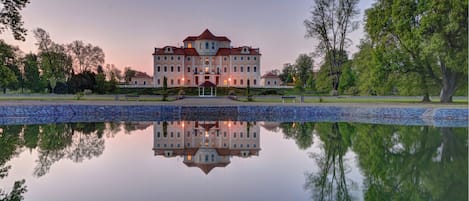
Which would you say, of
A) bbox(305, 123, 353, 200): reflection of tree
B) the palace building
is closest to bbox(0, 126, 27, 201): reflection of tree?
bbox(305, 123, 353, 200): reflection of tree

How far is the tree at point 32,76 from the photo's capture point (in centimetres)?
4356

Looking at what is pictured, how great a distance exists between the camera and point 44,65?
1788 inches

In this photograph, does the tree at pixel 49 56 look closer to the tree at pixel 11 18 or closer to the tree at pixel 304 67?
the tree at pixel 11 18

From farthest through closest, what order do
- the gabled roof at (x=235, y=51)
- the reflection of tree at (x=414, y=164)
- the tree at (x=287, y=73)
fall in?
the tree at (x=287, y=73) → the gabled roof at (x=235, y=51) → the reflection of tree at (x=414, y=164)

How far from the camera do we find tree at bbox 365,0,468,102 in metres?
20.0

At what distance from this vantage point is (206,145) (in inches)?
399

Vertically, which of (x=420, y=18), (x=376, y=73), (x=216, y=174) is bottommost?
(x=216, y=174)

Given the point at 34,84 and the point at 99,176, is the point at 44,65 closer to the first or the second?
the point at 34,84

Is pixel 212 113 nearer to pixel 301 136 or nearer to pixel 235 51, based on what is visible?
pixel 301 136

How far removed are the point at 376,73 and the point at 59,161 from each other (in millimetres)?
19631

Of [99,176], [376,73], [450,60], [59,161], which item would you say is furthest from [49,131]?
[450,60]

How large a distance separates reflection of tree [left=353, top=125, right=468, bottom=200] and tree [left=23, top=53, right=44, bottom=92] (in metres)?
43.0

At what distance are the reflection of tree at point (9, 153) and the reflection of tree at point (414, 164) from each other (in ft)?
17.6

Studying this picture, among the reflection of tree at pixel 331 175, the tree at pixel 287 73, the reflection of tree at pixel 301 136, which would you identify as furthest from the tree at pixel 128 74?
the reflection of tree at pixel 331 175
